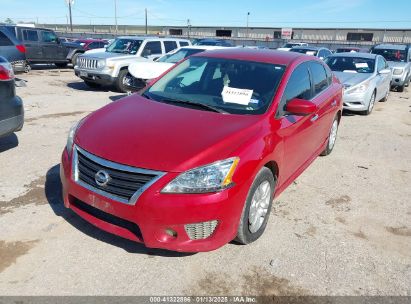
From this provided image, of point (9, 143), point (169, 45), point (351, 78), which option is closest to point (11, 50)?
point (169, 45)

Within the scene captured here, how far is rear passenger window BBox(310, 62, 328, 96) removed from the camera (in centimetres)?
487

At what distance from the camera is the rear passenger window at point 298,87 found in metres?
3.81

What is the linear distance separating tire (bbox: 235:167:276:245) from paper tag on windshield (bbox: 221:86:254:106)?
0.80 m

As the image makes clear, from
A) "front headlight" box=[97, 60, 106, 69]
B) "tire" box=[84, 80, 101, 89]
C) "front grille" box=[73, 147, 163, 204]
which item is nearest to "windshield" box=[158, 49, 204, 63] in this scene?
"front headlight" box=[97, 60, 106, 69]

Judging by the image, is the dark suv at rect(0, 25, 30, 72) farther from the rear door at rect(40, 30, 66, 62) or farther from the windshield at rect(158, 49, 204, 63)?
the windshield at rect(158, 49, 204, 63)

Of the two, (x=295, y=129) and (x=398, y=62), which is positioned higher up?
(x=295, y=129)

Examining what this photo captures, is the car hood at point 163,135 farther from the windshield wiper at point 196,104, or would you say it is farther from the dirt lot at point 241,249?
the dirt lot at point 241,249

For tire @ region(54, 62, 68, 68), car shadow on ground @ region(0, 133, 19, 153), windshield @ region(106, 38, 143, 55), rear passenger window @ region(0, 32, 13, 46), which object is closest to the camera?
car shadow on ground @ region(0, 133, 19, 153)

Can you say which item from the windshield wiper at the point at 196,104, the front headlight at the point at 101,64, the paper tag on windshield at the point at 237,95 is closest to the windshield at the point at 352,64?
the front headlight at the point at 101,64

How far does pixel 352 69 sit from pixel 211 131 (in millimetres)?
8462

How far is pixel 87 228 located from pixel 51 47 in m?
15.2

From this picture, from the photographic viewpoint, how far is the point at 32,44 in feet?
51.7

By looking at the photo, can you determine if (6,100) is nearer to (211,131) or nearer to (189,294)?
(211,131)

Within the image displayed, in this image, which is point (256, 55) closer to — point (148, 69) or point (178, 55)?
point (148, 69)
